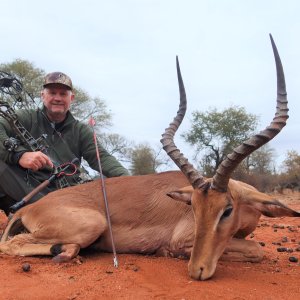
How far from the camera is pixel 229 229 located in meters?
4.30

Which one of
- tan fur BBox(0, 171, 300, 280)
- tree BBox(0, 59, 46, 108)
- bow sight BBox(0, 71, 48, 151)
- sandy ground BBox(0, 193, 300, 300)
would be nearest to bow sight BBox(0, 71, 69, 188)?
bow sight BBox(0, 71, 48, 151)

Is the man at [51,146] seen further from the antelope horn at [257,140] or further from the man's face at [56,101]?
the antelope horn at [257,140]

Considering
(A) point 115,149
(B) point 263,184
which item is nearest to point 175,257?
(B) point 263,184

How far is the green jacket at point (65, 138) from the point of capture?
22.8ft

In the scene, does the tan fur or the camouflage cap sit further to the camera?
the camouflage cap

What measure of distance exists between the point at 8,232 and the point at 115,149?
1279 inches

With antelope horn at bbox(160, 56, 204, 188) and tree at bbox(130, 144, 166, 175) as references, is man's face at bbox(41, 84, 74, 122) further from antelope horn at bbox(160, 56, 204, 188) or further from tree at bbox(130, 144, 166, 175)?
tree at bbox(130, 144, 166, 175)

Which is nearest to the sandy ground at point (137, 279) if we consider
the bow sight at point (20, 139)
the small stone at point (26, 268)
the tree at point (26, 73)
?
the small stone at point (26, 268)

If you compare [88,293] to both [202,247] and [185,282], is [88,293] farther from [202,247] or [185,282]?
[202,247]

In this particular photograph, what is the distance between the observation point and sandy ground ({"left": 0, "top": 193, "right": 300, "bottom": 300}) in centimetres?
348

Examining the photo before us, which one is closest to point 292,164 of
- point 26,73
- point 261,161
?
point 261,161

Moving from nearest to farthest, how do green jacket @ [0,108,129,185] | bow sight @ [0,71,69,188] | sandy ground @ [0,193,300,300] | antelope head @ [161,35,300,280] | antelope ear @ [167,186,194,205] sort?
sandy ground @ [0,193,300,300] < antelope head @ [161,35,300,280] < antelope ear @ [167,186,194,205] < bow sight @ [0,71,69,188] < green jacket @ [0,108,129,185]

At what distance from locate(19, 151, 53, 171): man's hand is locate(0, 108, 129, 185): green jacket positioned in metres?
0.73

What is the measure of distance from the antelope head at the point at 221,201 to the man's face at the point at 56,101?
287cm
